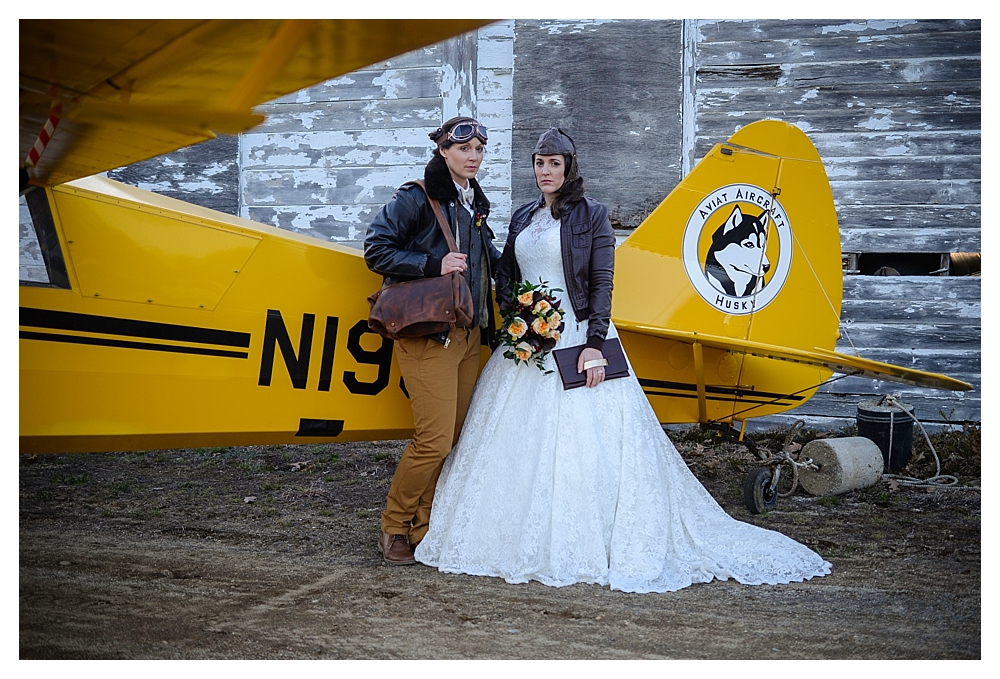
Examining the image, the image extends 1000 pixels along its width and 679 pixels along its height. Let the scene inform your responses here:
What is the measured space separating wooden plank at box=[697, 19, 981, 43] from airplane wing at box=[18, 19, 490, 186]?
524cm

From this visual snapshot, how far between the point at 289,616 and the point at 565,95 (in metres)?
4.94

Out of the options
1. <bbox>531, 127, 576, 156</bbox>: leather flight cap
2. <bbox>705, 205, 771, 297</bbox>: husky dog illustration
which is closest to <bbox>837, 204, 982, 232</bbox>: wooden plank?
<bbox>705, 205, 771, 297</bbox>: husky dog illustration

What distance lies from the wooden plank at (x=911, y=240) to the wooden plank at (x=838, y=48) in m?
1.40

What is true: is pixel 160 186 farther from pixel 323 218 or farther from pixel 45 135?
pixel 45 135

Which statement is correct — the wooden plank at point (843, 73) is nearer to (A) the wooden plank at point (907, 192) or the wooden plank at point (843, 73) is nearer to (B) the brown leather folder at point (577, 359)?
(A) the wooden plank at point (907, 192)

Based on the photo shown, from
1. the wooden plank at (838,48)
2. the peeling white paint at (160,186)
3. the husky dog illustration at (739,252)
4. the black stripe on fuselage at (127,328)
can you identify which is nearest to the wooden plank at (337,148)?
the peeling white paint at (160,186)

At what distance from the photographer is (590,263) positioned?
372 cm

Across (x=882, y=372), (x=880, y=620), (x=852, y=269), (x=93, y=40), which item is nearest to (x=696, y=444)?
(x=852, y=269)

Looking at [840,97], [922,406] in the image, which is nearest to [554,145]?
[840,97]

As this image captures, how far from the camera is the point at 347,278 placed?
377cm

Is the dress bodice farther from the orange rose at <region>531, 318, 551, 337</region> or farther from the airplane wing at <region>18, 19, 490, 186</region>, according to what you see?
the airplane wing at <region>18, 19, 490, 186</region>

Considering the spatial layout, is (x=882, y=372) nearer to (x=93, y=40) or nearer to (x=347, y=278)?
(x=347, y=278)

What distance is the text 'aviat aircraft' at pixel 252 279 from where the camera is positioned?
7.07ft

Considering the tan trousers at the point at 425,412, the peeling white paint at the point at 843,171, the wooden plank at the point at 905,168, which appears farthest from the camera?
the peeling white paint at the point at 843,171
